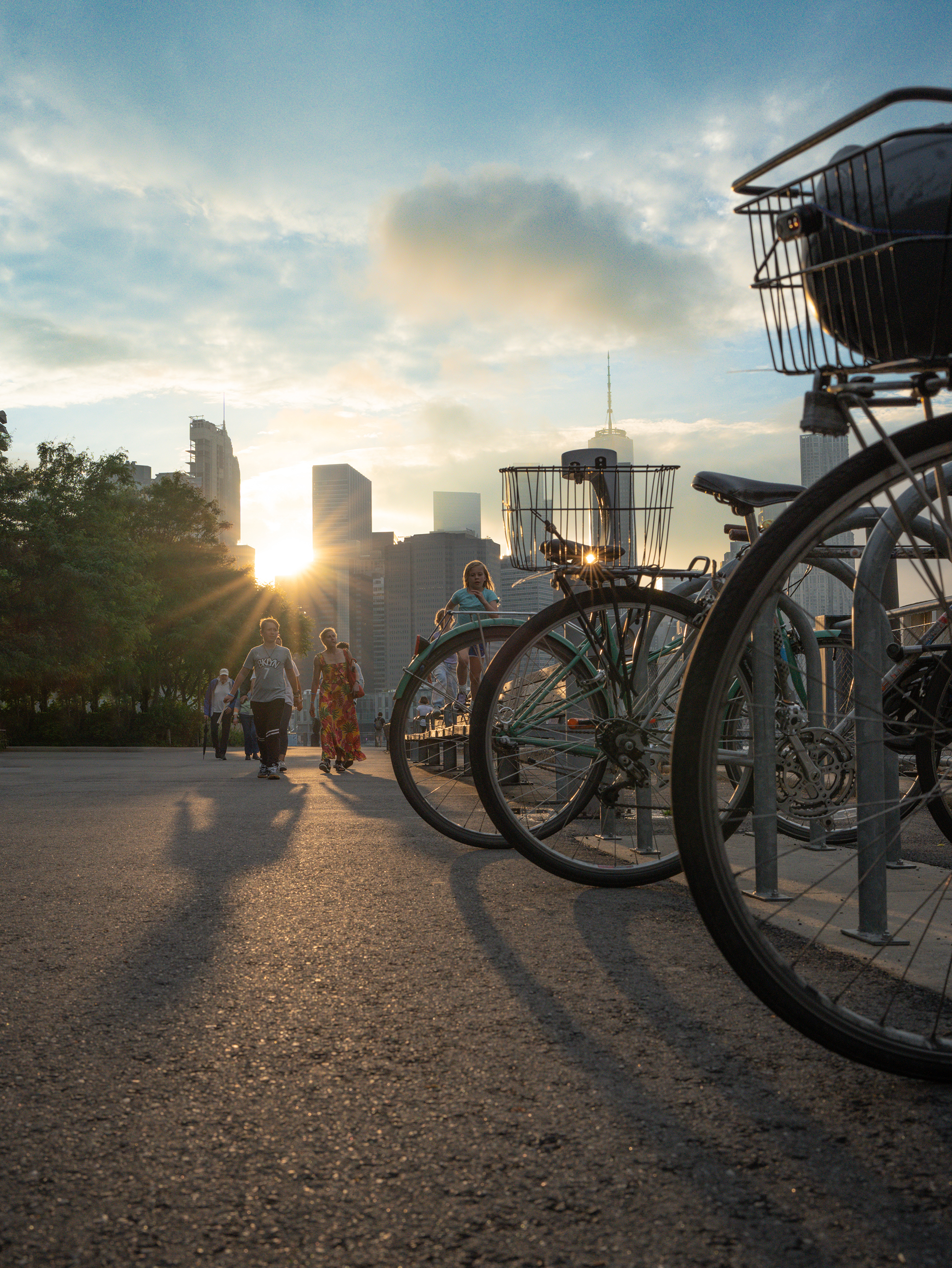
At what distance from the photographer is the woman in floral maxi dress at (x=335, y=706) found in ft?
44.9

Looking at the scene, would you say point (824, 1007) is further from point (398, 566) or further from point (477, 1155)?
point (398, 566)

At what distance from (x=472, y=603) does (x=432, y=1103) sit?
739cm

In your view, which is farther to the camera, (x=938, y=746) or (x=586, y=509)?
(x=586, y=509)

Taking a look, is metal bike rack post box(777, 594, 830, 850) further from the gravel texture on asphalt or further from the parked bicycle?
the parked bicycle

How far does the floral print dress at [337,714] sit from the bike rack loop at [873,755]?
1091 centimetres

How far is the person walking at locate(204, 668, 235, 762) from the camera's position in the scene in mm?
19078

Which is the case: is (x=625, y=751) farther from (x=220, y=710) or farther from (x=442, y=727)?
(x=220, y=710)

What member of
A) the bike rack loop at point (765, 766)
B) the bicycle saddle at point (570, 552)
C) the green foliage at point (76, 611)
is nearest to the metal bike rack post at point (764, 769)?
the bike rack loop at point (765, 766)

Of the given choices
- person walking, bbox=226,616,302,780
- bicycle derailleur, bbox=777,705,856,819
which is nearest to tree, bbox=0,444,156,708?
person walking, bbox=226,616,302,780

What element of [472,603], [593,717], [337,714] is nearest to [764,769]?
[593,717]

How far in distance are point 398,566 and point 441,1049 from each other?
109 meters

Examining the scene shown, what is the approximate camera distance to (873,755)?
2883 millimetres

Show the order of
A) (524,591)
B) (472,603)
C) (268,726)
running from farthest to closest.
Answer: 1. (268,726)
2. (472,603)
3. (524,591)

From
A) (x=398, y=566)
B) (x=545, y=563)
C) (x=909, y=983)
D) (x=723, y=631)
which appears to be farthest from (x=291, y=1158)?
(x=398, y=566)
